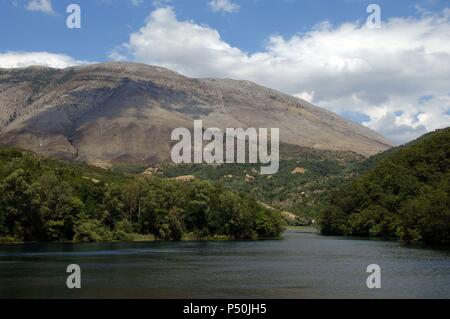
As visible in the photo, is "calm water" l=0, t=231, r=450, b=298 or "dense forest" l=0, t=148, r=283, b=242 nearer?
"calm water" l=0, t=231, r=450, b=298

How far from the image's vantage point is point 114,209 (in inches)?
5497

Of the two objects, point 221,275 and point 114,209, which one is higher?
point 114,209

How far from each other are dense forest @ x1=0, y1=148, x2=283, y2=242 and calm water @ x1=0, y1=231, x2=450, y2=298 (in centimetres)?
2677

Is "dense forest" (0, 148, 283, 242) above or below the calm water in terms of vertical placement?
above

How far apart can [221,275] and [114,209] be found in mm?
78234

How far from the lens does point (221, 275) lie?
65.6m

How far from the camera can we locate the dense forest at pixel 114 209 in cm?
12000

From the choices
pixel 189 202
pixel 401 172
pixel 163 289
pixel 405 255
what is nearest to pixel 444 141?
pixel 401 172

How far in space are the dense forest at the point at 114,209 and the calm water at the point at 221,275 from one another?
87.8ft

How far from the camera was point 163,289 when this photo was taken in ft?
175

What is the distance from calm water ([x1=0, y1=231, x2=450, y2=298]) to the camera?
168ft

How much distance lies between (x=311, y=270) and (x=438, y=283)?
17.1 metres

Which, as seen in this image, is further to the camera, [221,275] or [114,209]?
[114,209]
